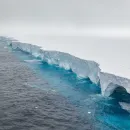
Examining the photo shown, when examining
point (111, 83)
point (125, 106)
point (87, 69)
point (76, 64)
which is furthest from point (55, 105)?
point (76, 64)

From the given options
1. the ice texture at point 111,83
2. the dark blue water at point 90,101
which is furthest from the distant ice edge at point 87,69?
the dark blue water at point 90,101

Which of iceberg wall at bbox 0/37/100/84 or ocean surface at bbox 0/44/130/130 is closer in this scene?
ocean surface at bbox 0/44/130/130

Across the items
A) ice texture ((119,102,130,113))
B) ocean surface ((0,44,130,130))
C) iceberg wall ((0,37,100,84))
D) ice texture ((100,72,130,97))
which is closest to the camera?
ocean surface ((0,44,130,130))

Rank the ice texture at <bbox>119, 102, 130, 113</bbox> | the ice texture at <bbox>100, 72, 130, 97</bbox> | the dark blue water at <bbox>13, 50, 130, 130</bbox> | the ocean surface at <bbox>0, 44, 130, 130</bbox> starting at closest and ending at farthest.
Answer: the ocean surface at <bbox>0, 44, 130, 130</bbox>, the dark blue water at <bbox>13, 50, 130, 130</bbox>, the ice texture at <bbox>100, 72, 130, 97</bbox>, the ice texture at <bbox>119, 102, 130, 113</bbox>

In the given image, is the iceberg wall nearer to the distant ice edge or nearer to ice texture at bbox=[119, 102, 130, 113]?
the distant ice edge

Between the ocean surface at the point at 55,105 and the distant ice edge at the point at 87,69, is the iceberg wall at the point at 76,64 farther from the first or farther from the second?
the ocean surface at the point at 55,105

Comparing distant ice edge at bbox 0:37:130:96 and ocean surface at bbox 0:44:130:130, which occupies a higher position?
distant ice edge at bbox 0:37:130:96

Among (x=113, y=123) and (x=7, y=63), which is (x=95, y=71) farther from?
(x=7, y=63)

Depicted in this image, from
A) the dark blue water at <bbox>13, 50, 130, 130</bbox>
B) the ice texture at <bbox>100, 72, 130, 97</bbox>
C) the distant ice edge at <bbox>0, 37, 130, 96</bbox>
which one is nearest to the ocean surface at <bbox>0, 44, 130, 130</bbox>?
the dark blue water at <bbox>13, 50, 130, 130</bbox>
